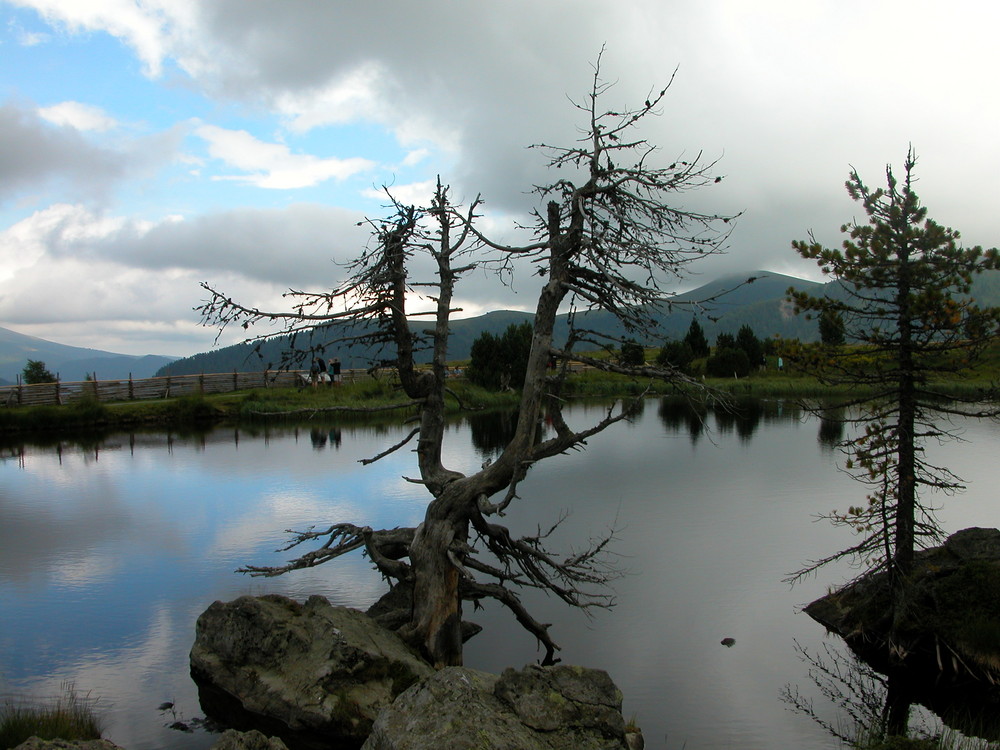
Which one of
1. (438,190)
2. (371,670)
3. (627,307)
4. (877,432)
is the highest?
(438,190)

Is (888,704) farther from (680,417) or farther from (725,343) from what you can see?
(725,343)

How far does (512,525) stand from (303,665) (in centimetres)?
1035

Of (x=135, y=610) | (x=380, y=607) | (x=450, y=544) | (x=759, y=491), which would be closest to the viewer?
(x=450, y=544)

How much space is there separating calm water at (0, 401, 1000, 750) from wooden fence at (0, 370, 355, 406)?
11.3 m

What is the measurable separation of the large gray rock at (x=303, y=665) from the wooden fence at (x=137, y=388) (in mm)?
30389

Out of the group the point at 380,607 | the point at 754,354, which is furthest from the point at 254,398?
the point at 754,354

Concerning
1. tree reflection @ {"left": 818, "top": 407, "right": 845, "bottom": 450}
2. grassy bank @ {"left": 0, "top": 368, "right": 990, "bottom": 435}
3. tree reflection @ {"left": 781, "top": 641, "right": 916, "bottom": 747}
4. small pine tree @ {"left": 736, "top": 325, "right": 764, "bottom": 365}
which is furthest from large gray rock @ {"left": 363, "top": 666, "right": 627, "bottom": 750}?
small pine tree @ {"left": 736, "top": 325, "right": 764, "bottom": 365}

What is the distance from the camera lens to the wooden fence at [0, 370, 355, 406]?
43.9 meters

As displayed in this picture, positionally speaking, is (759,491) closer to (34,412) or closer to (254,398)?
(254,398)

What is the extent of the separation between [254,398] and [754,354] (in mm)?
49934

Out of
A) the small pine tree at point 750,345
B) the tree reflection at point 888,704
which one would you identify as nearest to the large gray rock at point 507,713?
the tree reflection at point 888,704

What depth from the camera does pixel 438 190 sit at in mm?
10391

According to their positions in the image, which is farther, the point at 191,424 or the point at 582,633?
the point at 191,424

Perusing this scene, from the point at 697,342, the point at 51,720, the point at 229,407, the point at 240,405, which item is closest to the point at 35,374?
the point at 229,407
